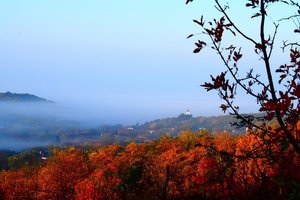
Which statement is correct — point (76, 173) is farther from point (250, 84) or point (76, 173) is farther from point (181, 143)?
point (250, 84)

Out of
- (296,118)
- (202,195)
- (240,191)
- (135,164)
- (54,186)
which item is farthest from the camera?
(54,186)

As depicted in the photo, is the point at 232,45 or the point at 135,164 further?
the point at 135,164

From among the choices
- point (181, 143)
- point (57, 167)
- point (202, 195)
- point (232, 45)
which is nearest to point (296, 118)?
point (232, 45)

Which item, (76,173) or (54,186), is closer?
(54,186)

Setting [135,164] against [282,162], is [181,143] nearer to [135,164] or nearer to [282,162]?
[135,164]

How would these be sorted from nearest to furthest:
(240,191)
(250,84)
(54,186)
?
(250,84) < (240,191) < (54,186)

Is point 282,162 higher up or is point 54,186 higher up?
point 282,162

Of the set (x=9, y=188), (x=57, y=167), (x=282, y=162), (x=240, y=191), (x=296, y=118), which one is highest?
(x=296, y=118)

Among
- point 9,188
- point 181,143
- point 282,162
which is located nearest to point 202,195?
point 282,162

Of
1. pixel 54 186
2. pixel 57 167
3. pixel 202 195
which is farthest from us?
pixel 57 167

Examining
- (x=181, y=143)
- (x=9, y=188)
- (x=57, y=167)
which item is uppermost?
(x=181, y=143)

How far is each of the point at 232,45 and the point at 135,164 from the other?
5552 centimetres

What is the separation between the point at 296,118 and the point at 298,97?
937 millimetres

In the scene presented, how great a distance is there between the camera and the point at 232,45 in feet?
17.6
